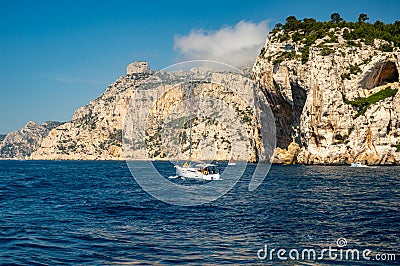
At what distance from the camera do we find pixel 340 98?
78750 mm

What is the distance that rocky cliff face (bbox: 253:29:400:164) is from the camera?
7400cm

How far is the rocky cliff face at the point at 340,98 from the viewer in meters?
74.0

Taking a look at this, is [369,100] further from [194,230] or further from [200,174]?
[194,230]

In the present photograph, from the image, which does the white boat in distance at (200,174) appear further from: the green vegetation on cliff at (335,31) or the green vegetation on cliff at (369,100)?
the green vegetation on cliff at (335,31)

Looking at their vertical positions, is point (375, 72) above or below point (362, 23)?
below

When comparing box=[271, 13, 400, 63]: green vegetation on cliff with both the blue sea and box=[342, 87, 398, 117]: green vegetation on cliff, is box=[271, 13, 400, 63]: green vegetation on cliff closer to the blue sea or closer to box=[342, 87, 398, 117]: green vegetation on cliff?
box=[342, 87, 398, 117]: green vegetation on cliff

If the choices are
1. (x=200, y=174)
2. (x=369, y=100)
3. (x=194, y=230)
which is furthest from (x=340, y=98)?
(x=194, y=230)

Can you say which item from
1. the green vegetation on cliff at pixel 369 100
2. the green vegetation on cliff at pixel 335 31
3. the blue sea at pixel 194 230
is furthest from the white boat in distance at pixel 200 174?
the green vegetation on cliff at pixel 335 31

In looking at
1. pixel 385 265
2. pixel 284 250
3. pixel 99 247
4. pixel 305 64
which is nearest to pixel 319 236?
pixel 284 250

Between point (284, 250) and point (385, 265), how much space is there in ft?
10.1

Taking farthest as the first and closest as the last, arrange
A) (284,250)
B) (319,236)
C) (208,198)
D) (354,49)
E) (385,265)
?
(354,49) → (208,198) → (319,236) → (284,250) → (385,265)

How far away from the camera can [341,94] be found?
7938cm

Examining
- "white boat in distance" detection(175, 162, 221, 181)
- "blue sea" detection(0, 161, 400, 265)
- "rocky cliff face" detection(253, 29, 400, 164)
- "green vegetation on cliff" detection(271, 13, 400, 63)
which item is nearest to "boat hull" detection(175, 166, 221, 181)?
"white boat in distance" detection(175, 162, 221, 181)

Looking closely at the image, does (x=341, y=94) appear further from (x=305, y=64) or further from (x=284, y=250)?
(x=284, y=250)
